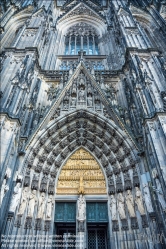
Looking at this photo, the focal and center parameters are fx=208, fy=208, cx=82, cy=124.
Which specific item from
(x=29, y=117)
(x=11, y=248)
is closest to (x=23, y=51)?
(x=29, y=117)

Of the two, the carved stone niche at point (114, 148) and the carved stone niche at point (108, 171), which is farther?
the carved stone niche at point (114, 148)

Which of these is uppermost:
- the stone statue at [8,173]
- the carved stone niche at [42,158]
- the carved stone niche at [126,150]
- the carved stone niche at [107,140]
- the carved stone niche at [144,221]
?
the carved stone niche at [107,140]

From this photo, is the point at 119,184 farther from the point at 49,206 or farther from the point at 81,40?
the point at 81,40

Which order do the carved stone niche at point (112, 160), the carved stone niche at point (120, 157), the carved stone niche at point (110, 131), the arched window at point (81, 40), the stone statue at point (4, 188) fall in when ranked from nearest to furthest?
1. the stone statue at point (4, 188)
2. the carved stone niche at point (120, 157)
3. the carved stone niche at point (112, 160)
4. the carved stone niche at point (110, 131)
5. the arched window at point (81, 40)

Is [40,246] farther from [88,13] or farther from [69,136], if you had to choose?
[88,13]

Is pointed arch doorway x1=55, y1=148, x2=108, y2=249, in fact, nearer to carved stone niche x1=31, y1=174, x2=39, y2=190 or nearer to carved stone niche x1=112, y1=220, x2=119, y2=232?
carved stone niche x1=112, y1=220, x2=119, y2=232

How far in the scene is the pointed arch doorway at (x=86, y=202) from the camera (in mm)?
7074

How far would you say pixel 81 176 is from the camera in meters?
8.37

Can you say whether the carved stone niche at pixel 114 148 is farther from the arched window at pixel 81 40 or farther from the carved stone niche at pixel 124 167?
the arched window at pixel 81 40

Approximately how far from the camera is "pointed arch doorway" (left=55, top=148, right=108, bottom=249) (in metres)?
7.07

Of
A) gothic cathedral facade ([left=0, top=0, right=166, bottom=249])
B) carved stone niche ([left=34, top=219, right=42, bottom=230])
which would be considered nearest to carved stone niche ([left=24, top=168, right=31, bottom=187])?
gothic cathedral facade ([left=0, top=0, right=166, bottom=249])

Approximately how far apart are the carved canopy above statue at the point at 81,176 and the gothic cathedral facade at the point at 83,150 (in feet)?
0.13

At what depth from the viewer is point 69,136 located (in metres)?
9.09

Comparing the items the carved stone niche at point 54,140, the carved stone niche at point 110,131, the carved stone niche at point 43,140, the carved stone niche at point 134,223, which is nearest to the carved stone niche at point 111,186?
the carved stone niche at point 134,223
